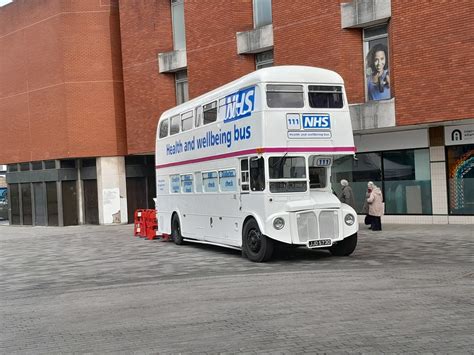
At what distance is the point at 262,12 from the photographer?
25328mm

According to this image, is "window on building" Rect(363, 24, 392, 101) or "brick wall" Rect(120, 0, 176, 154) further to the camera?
"brick wall" Rect(120, 0, 176, 154)

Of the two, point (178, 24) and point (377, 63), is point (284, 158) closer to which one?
point (377, 63)

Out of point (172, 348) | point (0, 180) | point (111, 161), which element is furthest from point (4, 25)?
point (0, 180)

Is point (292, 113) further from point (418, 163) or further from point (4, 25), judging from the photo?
point (4, 25)

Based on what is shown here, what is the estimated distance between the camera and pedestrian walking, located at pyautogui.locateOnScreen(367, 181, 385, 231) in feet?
65.4

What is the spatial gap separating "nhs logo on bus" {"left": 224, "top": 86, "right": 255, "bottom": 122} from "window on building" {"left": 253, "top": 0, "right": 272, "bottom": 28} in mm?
10802

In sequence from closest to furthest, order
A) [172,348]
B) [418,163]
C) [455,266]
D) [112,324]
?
1. [172,348]
2. [112,324]
3. [455,266]
4. [418,163]

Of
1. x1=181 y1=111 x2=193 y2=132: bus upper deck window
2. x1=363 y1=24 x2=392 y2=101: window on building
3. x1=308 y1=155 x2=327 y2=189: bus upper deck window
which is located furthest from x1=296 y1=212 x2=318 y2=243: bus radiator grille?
x1=363 y1=24 x2=392 y2=101: window on building

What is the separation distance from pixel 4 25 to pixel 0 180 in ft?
176

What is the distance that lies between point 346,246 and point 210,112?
4.92 metres

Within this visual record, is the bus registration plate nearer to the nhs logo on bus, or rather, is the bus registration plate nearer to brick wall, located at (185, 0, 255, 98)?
the nhs logo on bus

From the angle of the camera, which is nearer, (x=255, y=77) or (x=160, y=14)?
(x=255, y=77)

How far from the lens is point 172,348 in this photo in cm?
662

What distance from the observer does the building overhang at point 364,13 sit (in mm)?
20484
